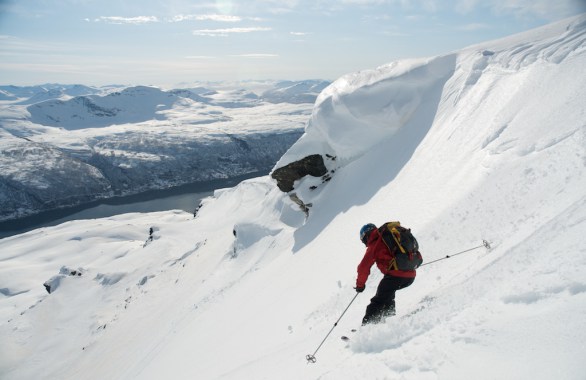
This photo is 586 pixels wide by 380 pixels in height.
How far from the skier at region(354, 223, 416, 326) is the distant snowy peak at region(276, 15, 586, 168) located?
1414 cm

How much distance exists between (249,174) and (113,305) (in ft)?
436

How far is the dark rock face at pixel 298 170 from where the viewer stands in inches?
933

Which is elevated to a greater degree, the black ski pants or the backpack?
the backpack

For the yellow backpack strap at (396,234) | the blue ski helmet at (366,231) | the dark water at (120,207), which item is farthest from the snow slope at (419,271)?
the dark water at (120,207)

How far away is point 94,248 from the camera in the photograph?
6019 cm

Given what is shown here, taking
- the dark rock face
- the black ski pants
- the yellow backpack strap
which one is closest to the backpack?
the yellow backpack strap

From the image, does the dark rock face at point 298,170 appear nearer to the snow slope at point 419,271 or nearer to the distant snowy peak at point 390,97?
the distant snowy peak at point 390,97

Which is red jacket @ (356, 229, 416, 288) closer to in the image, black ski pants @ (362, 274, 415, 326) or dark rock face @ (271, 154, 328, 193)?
black ski pants @ (362, 274, 415, 326)

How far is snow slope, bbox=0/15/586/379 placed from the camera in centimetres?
416

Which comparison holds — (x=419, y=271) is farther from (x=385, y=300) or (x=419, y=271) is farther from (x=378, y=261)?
(x=378, y=261)

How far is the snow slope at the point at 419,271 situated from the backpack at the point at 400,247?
0.71m

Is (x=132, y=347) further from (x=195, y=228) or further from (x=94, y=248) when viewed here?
(x=94, y=248)

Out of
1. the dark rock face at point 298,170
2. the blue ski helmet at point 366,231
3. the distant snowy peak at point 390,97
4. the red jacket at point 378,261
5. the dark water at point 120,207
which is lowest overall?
the dark water at point 120,207

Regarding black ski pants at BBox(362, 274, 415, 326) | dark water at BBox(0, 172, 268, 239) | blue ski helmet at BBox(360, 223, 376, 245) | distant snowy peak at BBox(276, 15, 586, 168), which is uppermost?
distant snowy peak at BBox(276, 15, 586, 168)
